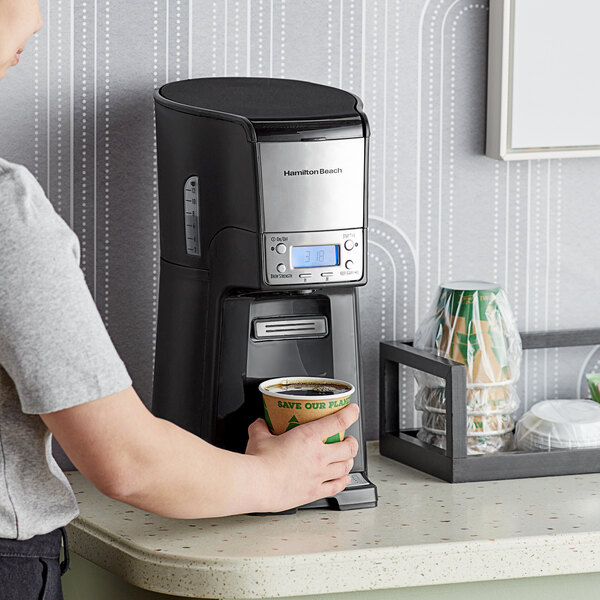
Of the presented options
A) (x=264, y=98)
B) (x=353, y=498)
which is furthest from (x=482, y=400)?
(x=264, y=98)

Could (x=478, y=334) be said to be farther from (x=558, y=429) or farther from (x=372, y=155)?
(x=372, y=155)

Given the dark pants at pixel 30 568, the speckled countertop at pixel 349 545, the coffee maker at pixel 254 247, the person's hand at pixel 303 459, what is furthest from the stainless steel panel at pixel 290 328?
the dark pants at pixel 30 568

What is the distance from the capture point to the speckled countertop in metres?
1.02

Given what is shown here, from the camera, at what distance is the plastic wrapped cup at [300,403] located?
3.59 ft

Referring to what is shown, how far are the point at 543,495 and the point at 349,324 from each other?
34 centimetres

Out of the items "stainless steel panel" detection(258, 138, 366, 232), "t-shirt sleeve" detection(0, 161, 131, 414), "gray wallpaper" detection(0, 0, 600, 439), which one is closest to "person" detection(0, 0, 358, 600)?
"t-shirt sleeve" detection(0, 161, 131, 414)

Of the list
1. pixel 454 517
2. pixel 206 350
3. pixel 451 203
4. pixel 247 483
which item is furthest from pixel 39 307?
pixel 451 203

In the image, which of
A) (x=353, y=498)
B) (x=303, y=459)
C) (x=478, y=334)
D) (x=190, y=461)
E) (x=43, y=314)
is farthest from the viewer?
(x=478, y=334)

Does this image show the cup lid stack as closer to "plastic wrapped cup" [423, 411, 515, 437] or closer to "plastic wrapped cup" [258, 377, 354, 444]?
"plastic wrapped cup" [423, 411, 515, 437]

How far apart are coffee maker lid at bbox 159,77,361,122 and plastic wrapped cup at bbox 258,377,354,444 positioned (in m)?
0.31

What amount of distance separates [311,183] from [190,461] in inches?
14.7

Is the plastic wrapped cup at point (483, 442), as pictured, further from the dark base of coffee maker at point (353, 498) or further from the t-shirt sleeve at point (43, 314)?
the t-shirt sleeve at point (43, 314)

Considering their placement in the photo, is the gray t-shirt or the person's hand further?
the person's hand

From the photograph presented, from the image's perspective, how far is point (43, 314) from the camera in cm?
74
